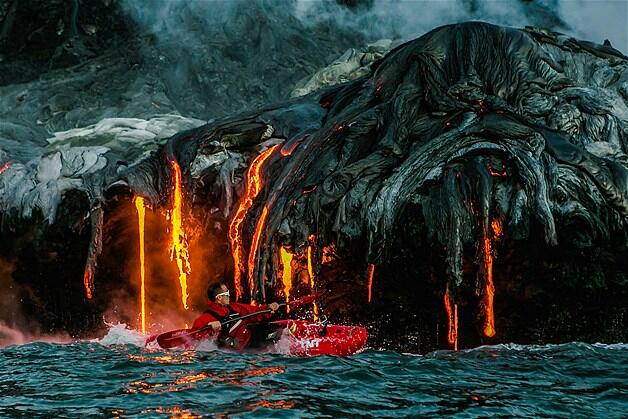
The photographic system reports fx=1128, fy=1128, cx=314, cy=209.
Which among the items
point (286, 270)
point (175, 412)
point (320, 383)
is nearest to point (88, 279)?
point (286, 270)

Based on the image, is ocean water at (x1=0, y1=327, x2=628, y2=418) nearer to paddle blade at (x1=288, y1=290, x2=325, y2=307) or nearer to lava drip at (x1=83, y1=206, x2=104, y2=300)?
paddle blade at (x1=288, y1=290, x2=325, y2=307)

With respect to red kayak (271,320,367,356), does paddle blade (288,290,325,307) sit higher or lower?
higher

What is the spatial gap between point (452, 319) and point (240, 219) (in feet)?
12.3

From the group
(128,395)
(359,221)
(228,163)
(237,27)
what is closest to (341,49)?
(237,27)

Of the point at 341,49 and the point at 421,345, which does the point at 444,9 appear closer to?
the point at 341,49

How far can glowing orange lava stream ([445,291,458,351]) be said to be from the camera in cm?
1484

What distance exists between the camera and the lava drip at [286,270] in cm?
1600

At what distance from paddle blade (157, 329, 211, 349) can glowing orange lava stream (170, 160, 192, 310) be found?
2714mm

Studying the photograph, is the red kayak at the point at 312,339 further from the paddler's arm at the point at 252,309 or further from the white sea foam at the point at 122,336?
the white sea foam at the point at 122,336

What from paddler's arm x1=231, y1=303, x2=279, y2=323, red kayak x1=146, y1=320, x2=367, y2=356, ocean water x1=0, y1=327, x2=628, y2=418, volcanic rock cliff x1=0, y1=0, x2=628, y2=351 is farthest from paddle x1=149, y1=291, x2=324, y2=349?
volcanic rock cliff x1=0, y1=0, x2=628, y2=351

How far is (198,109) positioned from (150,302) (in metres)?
6.95

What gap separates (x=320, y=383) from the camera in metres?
12.0

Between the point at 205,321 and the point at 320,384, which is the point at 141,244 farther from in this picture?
the point at 320,384

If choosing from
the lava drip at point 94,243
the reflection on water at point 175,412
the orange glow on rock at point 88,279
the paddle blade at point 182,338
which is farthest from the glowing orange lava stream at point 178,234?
the reflection on water at point 175,412
